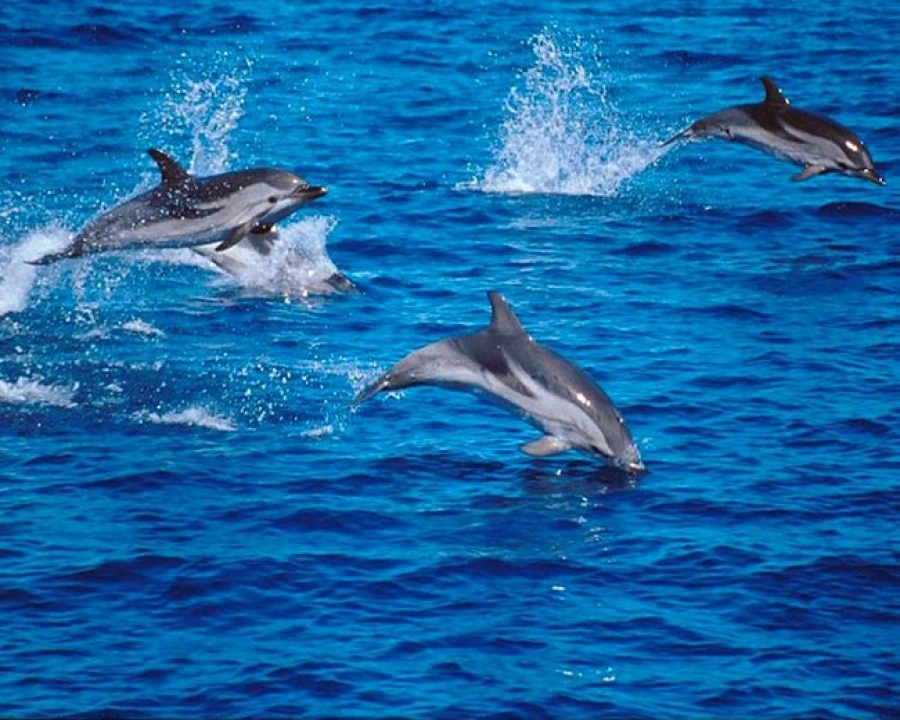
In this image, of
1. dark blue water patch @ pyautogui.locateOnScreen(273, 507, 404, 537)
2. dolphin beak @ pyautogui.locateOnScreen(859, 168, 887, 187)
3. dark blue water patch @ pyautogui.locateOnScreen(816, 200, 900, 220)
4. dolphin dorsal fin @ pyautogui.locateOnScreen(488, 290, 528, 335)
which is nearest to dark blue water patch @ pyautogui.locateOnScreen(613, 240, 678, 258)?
dolphin beak @ pyautogui.locateOnScreen(859, 168, 887, 187)

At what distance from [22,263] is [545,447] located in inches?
319

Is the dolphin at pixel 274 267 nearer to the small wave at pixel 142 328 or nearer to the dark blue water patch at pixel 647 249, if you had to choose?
the small wave at pixel 142 328

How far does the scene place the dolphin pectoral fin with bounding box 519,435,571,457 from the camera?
49.3 ft

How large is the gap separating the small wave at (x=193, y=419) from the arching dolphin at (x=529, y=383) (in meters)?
1.51

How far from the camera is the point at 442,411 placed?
17141 mm

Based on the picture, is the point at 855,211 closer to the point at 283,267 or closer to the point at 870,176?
the point at 870,176

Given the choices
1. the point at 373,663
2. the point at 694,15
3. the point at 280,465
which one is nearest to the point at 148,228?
the point at 280,465

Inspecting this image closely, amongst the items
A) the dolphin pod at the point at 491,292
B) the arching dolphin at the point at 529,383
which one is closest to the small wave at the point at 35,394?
the dolphin pod at the point at 491,292

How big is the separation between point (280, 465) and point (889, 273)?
29.9ft

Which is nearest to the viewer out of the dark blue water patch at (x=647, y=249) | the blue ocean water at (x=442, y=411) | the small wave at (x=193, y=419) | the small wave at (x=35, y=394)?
the blue ocean water at (x=442, y=411)

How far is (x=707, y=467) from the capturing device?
15.7 metres

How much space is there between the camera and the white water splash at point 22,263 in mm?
19812

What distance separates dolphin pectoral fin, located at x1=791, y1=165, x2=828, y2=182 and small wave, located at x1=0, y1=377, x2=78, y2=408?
9.34 m

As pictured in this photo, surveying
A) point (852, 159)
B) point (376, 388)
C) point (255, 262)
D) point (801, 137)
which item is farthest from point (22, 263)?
point (852, 159)
